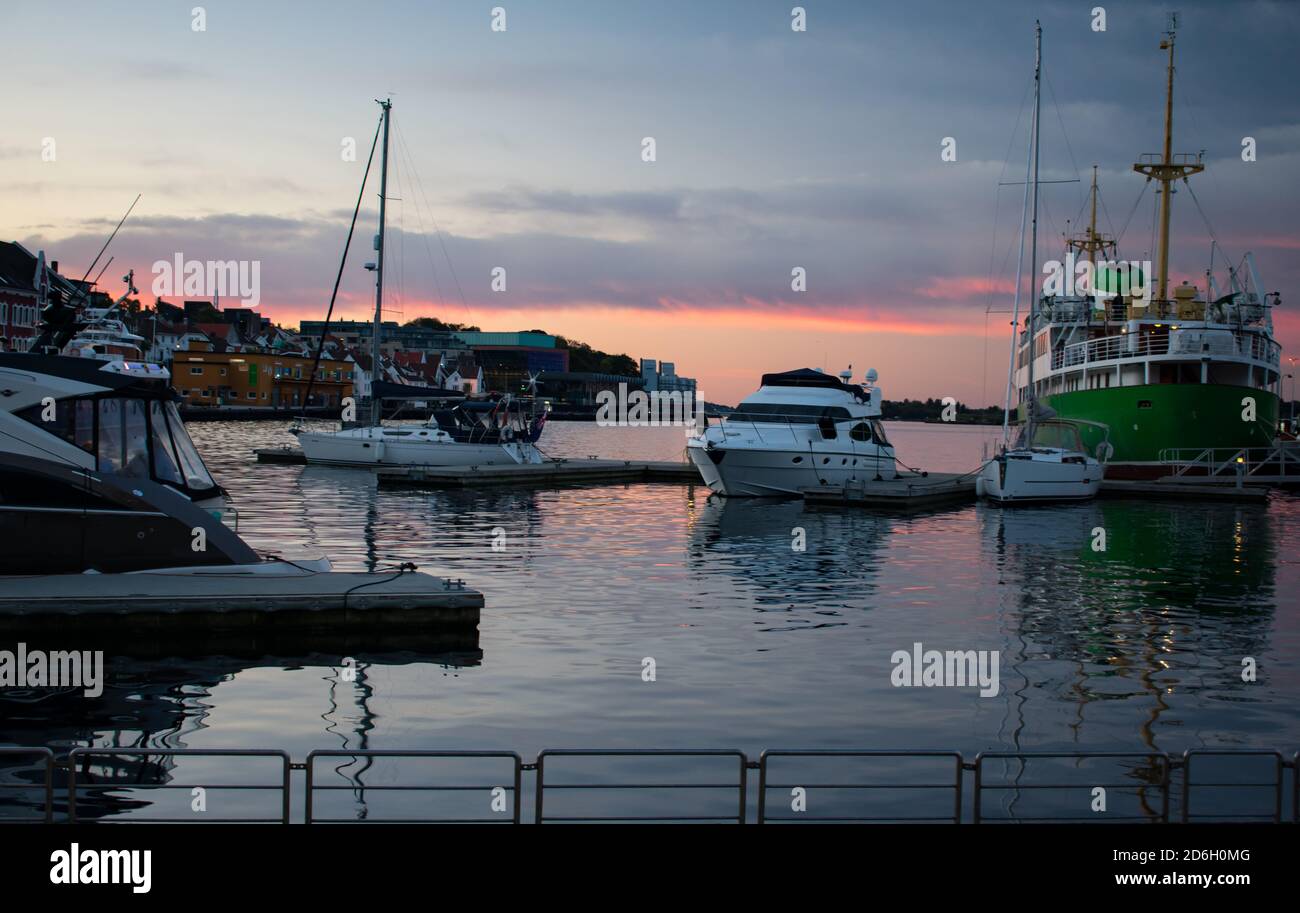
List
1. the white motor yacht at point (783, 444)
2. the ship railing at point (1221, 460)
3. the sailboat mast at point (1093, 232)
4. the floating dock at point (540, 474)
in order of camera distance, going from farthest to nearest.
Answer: the sailboat mast at point (1093, 232) → the ship railing at point (1221, 460) → the floating dock at point (540, 474) → the white motor yacht at point (783, 444)

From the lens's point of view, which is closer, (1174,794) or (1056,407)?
(1174,794)

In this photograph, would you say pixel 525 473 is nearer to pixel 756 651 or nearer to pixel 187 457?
pixel 187 457

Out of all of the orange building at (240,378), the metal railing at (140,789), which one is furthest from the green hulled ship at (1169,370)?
the orange building at (240,378)

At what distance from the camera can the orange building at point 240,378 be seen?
479 ft

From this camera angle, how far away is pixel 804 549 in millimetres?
35250

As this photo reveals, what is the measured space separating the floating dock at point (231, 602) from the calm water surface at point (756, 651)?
0.65 meters

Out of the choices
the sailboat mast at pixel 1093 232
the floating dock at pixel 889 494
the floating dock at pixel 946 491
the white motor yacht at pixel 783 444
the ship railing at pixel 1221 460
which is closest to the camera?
the floating dock at pixel 889 494

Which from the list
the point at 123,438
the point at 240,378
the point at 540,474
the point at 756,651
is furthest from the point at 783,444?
the point at 240,378

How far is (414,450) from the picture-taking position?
62969 millimetres

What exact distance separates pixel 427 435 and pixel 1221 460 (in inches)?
1611

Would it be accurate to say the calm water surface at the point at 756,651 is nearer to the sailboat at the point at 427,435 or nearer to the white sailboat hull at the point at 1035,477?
the white sailboat hull at the point at 1035,477
